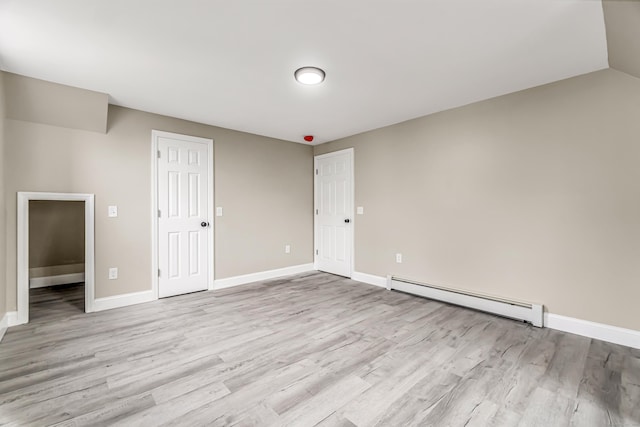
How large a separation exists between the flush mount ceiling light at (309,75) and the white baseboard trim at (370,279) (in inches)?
116

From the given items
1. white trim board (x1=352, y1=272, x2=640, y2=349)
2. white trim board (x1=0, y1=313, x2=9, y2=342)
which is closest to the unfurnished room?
white trim board (x1=352, y1=272, x2=640, y2=349)

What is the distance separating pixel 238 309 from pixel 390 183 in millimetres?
2724

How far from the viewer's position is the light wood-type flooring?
5.37 feet

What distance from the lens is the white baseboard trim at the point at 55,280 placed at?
4230 mm

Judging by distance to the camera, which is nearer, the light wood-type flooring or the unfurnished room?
the light wood-type flooring

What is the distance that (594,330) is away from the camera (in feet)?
8.34

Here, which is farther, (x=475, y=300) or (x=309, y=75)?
(x=475, y=300)

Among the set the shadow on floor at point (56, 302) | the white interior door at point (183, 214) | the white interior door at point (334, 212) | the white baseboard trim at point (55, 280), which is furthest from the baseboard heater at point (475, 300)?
the white baseboard trim at point (55, 280)

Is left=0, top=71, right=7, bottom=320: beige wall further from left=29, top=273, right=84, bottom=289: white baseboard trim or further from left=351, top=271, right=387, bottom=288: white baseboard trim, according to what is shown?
left=351, top=271, right=387, bottom=288: white baseboard trim

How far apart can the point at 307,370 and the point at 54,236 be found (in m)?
4.76

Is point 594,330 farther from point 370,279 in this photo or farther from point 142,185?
point 142,185

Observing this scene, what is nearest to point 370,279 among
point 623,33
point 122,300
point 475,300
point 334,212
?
point 334,212

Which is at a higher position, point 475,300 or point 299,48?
point 299,48

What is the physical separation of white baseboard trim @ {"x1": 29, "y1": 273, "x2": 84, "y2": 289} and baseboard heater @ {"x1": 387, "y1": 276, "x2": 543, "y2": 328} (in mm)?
4968
